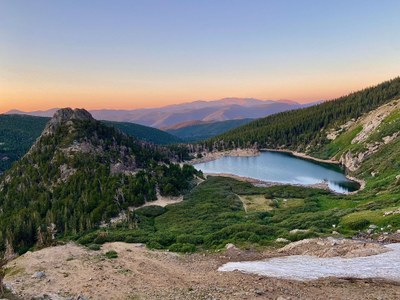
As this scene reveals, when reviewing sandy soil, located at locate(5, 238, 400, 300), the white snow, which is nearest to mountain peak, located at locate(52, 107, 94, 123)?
sandy soil, located at locate(5, 238, 400, 300)

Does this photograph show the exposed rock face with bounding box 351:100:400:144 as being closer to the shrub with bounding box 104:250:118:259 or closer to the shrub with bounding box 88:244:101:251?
the shrub with bounding box 88:244:101:251

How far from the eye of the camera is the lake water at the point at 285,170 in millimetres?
120062

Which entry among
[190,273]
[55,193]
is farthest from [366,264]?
[55,193]

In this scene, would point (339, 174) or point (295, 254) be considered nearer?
point (295, 254)

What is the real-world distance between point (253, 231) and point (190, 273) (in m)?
15.4

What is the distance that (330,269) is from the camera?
31.8 m

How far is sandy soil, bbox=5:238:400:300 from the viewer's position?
27516 mm

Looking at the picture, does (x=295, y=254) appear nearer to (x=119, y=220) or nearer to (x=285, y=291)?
(x=285, y=291)

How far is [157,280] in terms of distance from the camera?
34344 mm

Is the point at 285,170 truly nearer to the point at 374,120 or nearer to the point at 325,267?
the point at 374,120

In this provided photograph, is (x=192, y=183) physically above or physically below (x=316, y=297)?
below

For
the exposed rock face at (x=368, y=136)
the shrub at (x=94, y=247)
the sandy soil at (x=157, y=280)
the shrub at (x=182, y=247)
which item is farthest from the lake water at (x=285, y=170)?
the shrub at (x=94, y=247)

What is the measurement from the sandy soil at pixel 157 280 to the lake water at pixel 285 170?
75.4 metres

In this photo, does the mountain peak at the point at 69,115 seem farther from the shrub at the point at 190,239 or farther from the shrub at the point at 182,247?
the shrub at the point at 182,247
